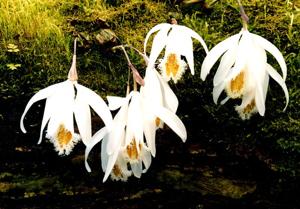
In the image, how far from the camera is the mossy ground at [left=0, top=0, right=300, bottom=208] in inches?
78.9

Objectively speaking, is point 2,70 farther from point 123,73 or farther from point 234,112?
point 234,112

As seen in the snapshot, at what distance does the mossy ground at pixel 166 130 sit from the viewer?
2004mm

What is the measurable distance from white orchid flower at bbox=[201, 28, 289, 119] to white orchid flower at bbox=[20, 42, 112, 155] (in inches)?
13.8

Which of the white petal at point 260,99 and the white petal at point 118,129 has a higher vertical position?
the white petal at point 260,99

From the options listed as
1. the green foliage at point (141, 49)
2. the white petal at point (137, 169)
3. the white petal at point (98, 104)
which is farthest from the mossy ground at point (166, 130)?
the white petal at point (98, 104)

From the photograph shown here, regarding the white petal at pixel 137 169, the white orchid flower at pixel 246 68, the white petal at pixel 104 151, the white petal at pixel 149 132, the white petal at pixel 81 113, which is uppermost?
the white orchid flower at pixel 246 68

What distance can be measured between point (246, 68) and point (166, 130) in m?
0.47

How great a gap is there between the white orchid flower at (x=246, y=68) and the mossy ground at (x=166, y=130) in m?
0.25

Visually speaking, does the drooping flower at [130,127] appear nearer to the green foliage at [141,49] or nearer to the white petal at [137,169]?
the white petal at [137,169]

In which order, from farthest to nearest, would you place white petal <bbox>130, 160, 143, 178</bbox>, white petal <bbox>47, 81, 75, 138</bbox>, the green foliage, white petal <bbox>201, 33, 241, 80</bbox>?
the green foliage < white petal <bbox>130, 160, 143, 178</bbox> < white petal <bbox>201, 33, 241, 80</bbox> < white petal <bbox>47, 81, 75, 138</bbox>

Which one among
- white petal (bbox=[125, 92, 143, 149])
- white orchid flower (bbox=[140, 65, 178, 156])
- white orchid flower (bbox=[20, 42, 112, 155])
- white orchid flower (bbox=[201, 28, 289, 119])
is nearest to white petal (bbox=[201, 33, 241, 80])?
white orchid flower (bbox=[201, 28, 289, 119])

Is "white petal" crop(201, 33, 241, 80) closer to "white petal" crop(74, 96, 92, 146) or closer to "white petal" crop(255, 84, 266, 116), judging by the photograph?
"white petal" crop(255, 84, 266, 116)

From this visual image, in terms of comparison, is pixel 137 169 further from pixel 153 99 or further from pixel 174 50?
pixel 174 50

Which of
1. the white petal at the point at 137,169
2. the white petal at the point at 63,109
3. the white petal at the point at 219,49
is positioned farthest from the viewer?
the white petal at the point at 137,169
